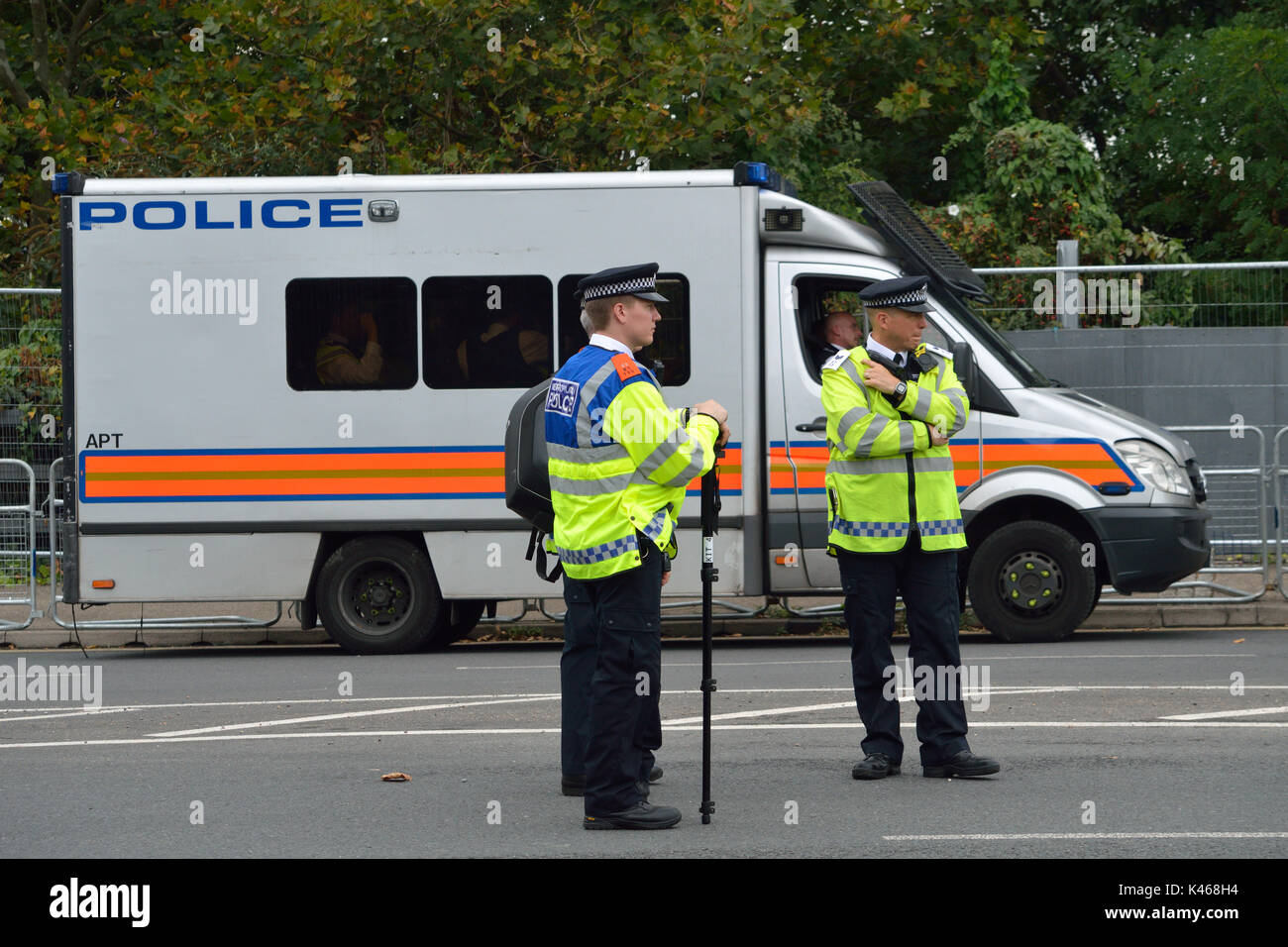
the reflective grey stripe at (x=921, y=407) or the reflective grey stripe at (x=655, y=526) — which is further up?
the reflective grey stripe at (x=921, y=407)

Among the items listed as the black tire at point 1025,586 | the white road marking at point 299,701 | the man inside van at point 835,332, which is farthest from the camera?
the man inside van at point 835,332

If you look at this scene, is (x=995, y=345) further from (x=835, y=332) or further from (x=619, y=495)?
(x=619, y=495)


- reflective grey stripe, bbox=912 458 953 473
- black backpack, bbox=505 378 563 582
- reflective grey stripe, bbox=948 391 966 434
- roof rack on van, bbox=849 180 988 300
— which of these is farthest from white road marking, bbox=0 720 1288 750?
roof rack on van, bbox=849 180 988 300

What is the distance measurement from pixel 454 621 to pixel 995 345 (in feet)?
13.1

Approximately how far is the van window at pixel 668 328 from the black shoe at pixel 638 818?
5.50m

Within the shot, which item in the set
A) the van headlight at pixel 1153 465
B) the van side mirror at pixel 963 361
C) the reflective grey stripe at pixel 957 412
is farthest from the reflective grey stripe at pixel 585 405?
the van headlight at pixel 1153 465

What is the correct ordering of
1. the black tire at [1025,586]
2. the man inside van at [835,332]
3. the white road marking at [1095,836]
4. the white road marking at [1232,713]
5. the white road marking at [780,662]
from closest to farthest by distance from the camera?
the white road marking at [1095,836], the white road marking at [1232,713], the white road marking at [780,662], the black tire at [1025,586], the man inside van at [835,332]

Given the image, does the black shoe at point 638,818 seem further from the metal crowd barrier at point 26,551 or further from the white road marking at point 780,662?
the metal crowd barrier at point 26,551

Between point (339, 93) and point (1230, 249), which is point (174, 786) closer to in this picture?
point (339, 93)

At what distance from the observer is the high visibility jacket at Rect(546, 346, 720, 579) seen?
19.4ft

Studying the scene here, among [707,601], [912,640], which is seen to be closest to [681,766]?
[912,640]

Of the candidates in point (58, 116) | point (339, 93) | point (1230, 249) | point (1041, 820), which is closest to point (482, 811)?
point (1041, 820)

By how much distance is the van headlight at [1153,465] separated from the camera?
11.1 meters

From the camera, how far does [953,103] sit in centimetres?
2128
